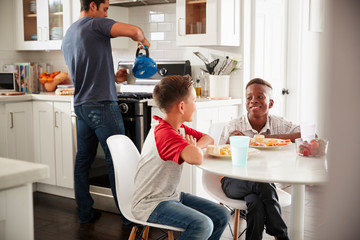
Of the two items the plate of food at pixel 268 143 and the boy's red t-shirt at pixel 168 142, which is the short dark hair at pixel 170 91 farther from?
the plate of food at pixel 268 143

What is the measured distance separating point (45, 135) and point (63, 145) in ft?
0.87

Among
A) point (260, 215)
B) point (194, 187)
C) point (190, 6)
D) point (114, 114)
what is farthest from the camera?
point (190, 6)

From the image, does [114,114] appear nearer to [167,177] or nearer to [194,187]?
[194,187]

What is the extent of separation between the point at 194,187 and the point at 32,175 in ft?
7.56

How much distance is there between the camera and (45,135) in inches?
153

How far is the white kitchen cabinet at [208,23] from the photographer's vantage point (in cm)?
331

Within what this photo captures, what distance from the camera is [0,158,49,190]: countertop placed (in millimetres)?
902

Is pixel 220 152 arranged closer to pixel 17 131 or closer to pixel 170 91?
pixel 170 91

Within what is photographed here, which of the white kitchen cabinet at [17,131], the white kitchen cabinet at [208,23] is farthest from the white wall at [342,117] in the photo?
the white kitchen cabinet at [17,131]

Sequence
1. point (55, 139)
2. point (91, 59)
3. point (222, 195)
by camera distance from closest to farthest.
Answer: point (222, 195) → point (91, 59) → point (55, 139)

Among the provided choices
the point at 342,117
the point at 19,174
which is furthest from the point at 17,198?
the point at 342,117

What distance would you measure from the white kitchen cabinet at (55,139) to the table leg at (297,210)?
218cm

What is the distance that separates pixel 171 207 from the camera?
1.88 m

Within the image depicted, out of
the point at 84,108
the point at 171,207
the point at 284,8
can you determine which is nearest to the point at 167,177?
the point at 171,207
